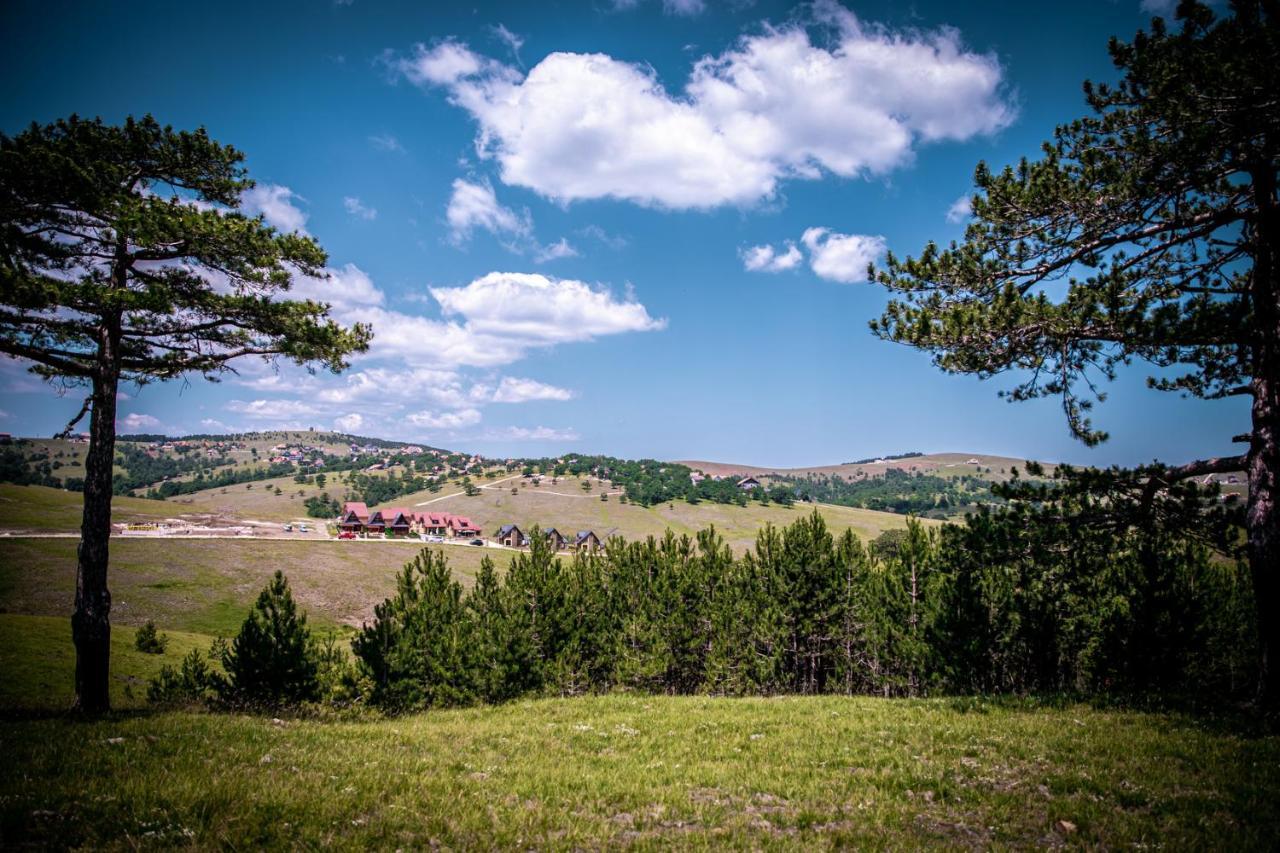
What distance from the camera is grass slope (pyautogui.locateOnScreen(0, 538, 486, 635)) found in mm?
58562

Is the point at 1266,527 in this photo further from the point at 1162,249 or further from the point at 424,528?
the point at 424,528

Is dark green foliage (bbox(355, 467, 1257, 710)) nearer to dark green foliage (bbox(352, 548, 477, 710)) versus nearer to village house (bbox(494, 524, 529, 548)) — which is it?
dark green foliage (bbox(352, 548, 477, 710))

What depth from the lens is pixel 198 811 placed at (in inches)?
257

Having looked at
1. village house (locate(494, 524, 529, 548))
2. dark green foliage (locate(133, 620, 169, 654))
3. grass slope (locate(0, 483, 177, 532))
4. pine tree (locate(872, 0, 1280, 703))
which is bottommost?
village house (locate(494, 524, 529, 548))

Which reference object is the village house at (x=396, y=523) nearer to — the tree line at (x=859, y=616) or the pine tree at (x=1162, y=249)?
the tree line at (x=859, y=616)

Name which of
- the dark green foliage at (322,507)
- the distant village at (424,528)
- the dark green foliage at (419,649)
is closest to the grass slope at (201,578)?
the dark green foliage at (419,649)

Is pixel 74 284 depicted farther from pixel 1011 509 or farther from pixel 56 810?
pixel 1011 509

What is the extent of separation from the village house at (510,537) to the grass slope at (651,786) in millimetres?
126628

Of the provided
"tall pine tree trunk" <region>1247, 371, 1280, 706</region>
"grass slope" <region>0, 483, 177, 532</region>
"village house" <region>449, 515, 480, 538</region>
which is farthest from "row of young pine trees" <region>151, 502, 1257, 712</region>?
"village house" <region>449, 515, 480, 538</region>

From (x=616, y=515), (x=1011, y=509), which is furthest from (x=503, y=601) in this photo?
(x=616, y=515)

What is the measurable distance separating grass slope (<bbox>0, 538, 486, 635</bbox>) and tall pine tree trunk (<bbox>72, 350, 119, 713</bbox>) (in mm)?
46083

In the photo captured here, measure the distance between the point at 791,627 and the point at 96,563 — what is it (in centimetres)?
2896

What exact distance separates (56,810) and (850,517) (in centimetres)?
17236

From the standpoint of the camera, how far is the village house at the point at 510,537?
135m
